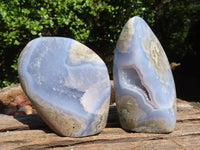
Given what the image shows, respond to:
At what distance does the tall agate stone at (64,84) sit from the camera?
1.45 metres

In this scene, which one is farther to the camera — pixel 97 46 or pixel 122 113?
pixel 97 46

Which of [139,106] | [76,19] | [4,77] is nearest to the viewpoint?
[139,106]

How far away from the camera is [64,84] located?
145 centimetres

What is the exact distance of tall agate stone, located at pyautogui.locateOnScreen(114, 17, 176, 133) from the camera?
1500 millimetres

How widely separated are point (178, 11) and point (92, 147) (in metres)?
4.37

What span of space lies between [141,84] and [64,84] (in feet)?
1.59

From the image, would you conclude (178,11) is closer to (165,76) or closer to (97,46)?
(97,46)

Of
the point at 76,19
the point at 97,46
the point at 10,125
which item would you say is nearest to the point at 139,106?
the point at 10,125

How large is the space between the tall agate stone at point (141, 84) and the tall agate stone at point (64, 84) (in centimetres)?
14

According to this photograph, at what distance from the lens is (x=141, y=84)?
1.51 m

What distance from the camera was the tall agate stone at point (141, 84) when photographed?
150cm

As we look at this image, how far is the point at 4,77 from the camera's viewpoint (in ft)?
10.5

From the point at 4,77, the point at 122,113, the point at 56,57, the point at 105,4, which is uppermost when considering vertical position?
the point at 105,4

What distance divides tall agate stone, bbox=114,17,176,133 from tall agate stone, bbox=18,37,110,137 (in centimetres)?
14
